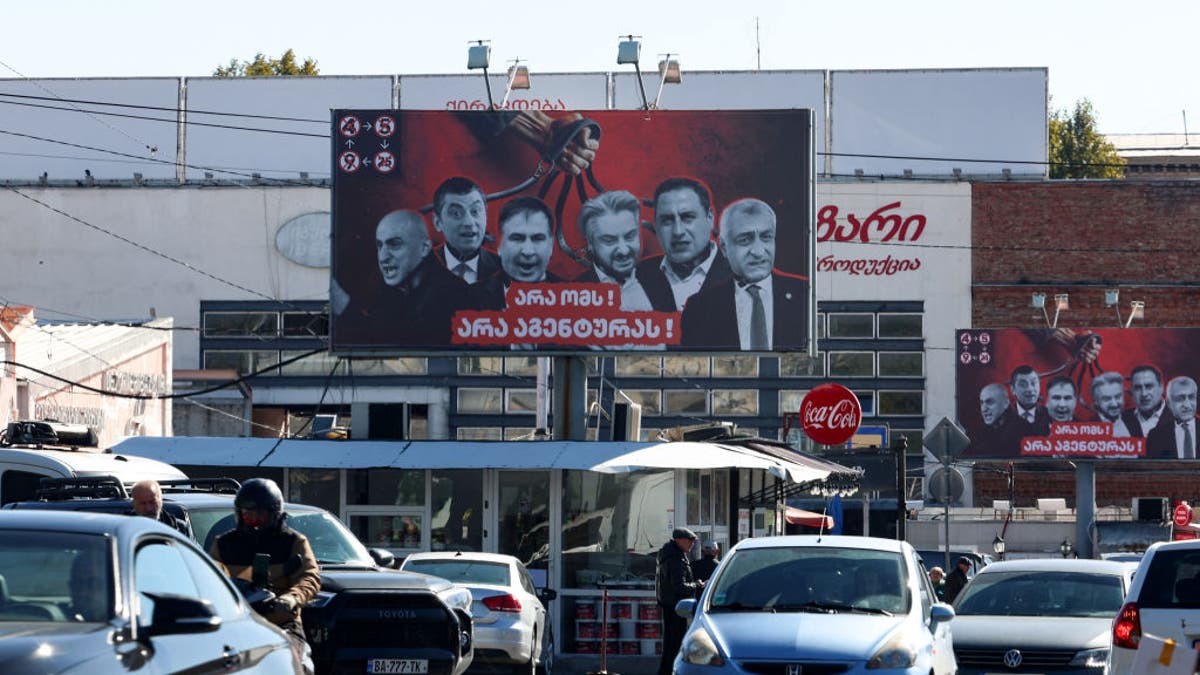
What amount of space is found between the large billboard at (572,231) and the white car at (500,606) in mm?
6506

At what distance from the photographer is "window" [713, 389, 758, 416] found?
63719 millimetres

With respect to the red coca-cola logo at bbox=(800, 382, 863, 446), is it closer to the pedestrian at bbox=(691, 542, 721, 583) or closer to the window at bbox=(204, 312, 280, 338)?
the pedestrian at bbox=(691, 542, 721, 583)

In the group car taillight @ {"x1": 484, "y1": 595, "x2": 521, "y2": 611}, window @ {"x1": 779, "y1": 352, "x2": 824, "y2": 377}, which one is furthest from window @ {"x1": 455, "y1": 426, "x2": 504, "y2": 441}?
car taillight @ {"x1": 484, "y1": 595, "x2": 521, "y2": 611}

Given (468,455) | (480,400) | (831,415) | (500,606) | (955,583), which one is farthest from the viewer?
(480,400)

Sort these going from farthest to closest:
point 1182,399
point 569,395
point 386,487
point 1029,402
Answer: point 1029,402 → point 1182,399 → point 569,395 → point 386,487

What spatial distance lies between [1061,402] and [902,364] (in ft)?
55.1

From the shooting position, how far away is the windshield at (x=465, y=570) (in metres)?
21.0

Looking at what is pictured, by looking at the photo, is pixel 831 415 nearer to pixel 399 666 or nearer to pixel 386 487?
pixel 386 487

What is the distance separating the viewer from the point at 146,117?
66500 mm

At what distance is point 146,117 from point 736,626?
56.0 metres

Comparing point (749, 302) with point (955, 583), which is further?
point (749, 302)

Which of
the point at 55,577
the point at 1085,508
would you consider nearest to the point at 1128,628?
the point at 55,577

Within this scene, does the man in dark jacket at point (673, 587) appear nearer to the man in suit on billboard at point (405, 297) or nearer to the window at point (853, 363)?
the man in suit on billboard at point (405, 297)

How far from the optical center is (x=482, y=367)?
6362cm
